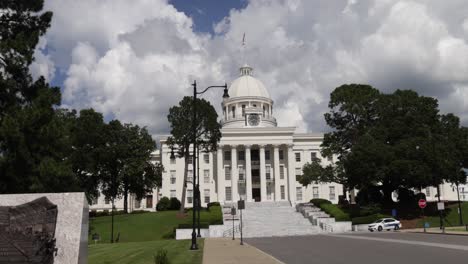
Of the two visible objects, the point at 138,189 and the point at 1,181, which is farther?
the point at 138,189

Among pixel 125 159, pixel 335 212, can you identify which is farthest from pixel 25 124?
pixel 125 159

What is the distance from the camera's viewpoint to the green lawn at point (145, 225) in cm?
4697

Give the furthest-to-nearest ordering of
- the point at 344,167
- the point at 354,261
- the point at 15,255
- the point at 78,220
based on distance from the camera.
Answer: the point at 344,167 → the point at 354,261 → the point at 78,220 → the point at 15,255

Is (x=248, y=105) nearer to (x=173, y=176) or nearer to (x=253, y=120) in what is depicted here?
(x=253, y=120)

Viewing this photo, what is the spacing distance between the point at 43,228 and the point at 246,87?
8390 centimetres

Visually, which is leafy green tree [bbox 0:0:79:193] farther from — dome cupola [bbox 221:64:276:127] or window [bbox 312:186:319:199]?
window [bbox 312:186:319:199]

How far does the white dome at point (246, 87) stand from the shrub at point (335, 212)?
3709 cm

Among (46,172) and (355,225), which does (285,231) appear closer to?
(355,225)

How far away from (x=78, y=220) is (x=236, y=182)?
2712 inches

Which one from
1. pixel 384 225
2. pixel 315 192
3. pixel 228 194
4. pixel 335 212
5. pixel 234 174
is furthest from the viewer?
pixel 315 192

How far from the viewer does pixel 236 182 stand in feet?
262

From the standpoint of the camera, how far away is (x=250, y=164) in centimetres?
8069

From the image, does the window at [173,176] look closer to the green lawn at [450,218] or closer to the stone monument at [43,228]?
the green lawn at [450,218]

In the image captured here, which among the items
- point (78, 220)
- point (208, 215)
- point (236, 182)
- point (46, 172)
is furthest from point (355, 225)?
point (78, 220)
